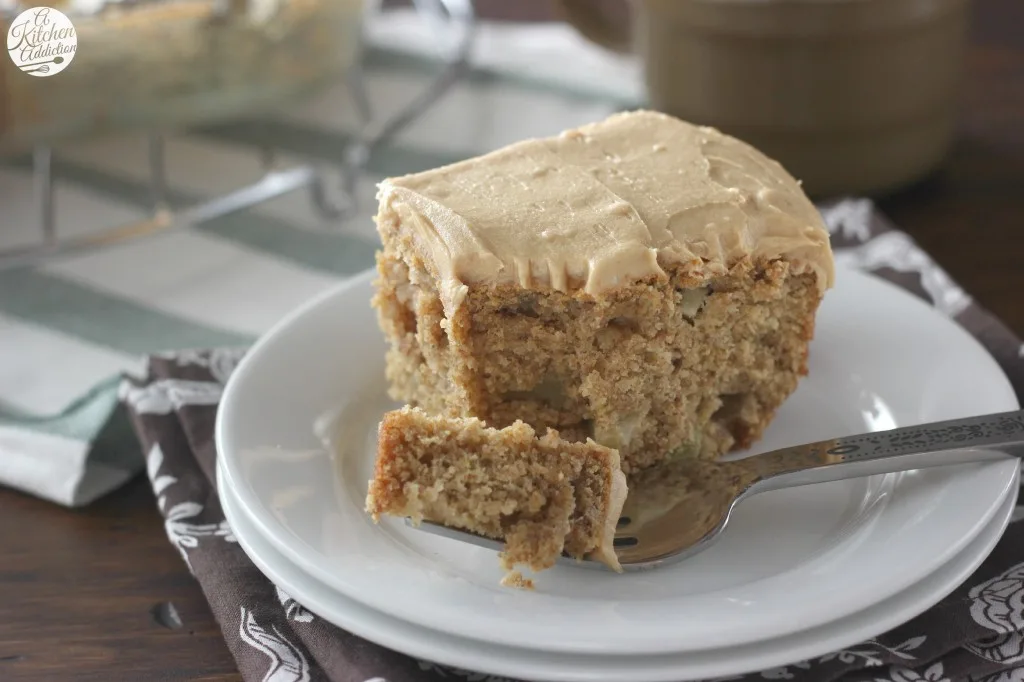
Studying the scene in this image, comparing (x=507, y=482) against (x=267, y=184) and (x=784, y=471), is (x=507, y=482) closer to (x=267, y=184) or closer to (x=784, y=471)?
(x=784, y=471)

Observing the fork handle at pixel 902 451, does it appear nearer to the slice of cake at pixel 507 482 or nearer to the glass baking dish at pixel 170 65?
the slice of cake at pixel 507 482

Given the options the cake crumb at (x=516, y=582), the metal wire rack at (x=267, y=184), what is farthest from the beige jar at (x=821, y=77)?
the cake crumb at (x=516, y=582)

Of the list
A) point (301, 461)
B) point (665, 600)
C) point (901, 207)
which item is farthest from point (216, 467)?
point (901, 207)

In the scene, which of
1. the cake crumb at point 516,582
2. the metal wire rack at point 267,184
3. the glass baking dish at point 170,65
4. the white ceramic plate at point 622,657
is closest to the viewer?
the white ceramic plate at point 622,657

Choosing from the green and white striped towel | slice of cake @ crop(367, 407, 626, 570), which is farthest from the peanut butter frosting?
the green and white striped towel

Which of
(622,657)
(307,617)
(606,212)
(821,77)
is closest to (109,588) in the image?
(307,617)

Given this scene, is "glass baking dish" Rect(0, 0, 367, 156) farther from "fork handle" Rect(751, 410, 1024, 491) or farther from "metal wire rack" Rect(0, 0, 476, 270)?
"fork handle" Rect(751, 410, 1024, 491)

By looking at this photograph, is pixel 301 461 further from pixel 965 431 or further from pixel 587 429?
pixel 965 431
